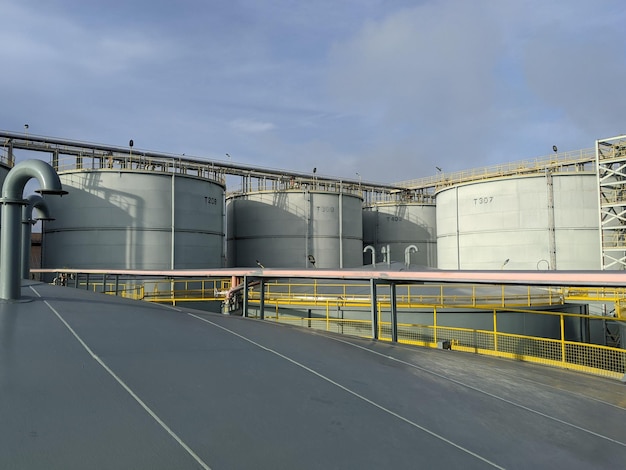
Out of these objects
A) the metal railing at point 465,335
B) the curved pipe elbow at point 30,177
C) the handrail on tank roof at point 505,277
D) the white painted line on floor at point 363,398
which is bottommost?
the metal railing at point 465,335

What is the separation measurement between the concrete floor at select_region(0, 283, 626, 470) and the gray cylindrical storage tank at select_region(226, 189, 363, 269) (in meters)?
28.1

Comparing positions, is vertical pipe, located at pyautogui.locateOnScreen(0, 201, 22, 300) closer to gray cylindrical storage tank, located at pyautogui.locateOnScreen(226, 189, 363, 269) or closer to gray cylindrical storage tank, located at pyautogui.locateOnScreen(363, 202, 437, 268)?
gray cylindrical storage tank, located at pyautogui.locateOnScreen(226, 189, 363, 269)

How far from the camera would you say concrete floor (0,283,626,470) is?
3.33 metres

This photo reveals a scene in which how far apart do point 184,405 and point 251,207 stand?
33.8 m

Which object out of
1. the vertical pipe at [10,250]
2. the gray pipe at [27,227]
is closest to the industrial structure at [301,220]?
the gray pipe at [27,227]

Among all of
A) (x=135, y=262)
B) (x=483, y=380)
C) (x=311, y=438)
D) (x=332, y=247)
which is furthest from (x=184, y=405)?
(x=332, y=247)

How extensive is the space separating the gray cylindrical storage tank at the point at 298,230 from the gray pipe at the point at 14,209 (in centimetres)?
2819

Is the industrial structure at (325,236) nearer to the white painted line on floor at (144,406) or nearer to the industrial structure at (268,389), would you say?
the industrial structure at (268,389)

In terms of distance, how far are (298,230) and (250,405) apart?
31239 millimetres

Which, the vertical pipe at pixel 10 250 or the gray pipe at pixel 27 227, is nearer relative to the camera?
the vertical pipe at pixel 10 250

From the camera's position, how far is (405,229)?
46688 mm

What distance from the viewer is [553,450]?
167 inches

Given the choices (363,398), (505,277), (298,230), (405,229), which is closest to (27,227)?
(363,398)

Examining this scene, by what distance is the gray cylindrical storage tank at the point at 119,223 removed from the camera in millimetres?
25531
